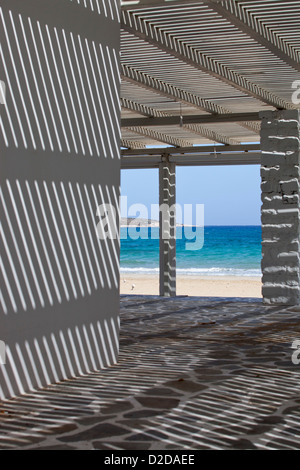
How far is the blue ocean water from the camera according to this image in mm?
44500

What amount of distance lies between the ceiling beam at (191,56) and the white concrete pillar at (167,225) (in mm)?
4547

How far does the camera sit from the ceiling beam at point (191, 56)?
8.10m

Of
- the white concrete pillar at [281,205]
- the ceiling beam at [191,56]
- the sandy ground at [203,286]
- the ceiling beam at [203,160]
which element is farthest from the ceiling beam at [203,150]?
the sandy ground at [203,286]

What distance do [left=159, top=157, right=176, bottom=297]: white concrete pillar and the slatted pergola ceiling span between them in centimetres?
197

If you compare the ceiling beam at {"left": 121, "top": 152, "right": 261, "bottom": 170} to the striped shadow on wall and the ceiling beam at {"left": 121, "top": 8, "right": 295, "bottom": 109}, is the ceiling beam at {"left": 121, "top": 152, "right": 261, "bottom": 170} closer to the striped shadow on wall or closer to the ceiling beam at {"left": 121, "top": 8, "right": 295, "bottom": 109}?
the ceiling beam at {"left": 121, "top": 8, "right": 295, "bottom": 109}

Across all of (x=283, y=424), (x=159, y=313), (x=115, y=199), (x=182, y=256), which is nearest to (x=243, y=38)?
(x=115, y=199)

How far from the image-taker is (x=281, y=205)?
12320 mm

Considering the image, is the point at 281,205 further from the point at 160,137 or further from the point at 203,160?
the point at 203,160

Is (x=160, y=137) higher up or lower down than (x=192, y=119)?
lower down

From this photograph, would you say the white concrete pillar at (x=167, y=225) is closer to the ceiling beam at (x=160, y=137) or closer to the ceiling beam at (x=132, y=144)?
the ceiling beam at (x=160, y=137)

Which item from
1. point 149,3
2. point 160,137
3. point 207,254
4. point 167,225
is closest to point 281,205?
point 160,137

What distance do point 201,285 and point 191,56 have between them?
1087 inches
